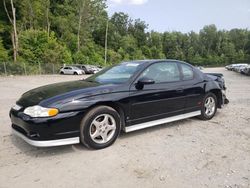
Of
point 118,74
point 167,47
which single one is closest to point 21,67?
point 118,74

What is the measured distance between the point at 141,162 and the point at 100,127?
873mm

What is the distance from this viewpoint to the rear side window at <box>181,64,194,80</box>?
5203 mm

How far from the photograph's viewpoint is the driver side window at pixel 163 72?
15.1ft

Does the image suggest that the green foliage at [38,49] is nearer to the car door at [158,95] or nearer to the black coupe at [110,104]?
the black coupe at [110,104]

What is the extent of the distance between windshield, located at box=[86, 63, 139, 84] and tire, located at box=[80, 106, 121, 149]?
0.65m

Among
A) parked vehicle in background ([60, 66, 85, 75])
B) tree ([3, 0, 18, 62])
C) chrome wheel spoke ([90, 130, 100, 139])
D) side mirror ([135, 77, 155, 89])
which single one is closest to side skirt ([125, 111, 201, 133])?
chrome wheel spoke ([90, 130, 100, 139])

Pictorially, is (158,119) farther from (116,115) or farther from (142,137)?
(116,115)

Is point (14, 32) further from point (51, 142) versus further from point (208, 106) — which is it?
point (51, 142)

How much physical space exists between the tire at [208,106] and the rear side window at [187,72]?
638mm

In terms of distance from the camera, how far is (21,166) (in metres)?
3.39

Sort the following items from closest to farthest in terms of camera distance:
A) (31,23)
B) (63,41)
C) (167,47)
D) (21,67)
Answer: (21,67) → (31,23) → (63,41) → (167,47)

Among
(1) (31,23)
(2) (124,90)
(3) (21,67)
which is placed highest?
(1) (31,23)

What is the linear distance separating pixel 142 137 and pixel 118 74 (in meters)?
1.24

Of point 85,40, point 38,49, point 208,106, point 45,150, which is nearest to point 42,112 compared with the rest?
point 45,150
